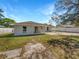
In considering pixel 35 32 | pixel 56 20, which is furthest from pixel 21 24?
pixel 56 20

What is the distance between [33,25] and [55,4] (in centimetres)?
1383

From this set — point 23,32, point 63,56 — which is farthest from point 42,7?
point 63,56

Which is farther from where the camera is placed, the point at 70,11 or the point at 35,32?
the point at 35,32

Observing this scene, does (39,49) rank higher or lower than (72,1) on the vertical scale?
lower

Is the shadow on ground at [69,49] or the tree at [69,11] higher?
the tree at [69,11]

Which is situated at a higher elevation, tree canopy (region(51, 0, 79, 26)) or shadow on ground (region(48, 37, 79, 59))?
tree canopy (region(51, 0, 79, 26))

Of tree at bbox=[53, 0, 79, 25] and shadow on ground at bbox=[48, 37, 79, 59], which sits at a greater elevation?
tree at bbox=[53, 0, 79, 25]

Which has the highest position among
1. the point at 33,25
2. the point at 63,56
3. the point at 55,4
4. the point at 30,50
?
the point at 55,4

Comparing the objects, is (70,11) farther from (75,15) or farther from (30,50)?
(30,50)

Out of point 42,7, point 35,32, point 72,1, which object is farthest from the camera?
point 35,32

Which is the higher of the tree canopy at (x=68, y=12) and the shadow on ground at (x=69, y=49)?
the tree canopy at (x=68, y=12)

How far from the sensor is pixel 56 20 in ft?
65.1

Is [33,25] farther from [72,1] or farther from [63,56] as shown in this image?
[63,56]

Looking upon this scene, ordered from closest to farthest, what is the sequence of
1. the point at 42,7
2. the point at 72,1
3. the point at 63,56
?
the point at 63,56, the point at 72,1, the point at 42,7
